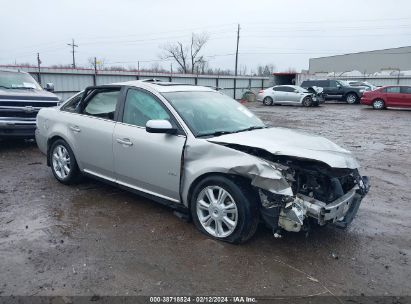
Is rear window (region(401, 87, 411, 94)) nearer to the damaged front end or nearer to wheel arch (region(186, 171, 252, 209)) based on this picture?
the damaged front end

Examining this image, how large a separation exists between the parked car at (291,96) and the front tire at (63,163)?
68.8 ft

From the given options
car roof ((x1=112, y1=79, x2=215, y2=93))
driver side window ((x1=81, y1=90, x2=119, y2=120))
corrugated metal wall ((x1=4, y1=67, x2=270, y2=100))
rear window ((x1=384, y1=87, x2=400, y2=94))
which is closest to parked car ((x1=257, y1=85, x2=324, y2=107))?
rear window ((x1=384, y1=87, x2=400, y2=94))

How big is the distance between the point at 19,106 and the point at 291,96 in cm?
1981

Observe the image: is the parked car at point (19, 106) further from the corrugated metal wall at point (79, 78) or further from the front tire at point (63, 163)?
the corrugated metal wall at point (79, 78)

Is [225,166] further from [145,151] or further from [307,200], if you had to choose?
[145,151]

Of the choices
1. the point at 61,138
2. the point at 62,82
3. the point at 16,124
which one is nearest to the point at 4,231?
the point at 61,138

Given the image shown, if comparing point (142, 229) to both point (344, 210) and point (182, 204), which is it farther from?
point (344, 210)

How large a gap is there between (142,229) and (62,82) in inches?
553

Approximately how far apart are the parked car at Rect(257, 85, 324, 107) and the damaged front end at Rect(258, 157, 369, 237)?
21.4 meters

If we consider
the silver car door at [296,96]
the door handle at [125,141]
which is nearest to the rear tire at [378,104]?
the silver car door at [296,96]

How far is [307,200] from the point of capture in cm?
354

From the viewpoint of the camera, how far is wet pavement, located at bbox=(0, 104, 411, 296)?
3043 millimetres

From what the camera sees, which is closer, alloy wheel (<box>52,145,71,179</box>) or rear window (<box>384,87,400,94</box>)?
alloy wheel (<box>52,145,71,179</box>)

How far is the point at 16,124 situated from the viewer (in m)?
7.77
